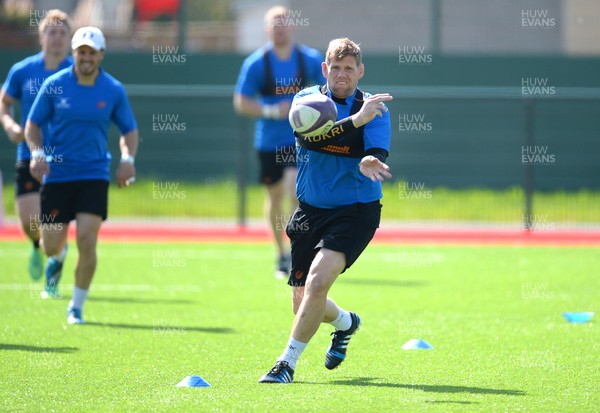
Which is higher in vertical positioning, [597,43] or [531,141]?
[597,43]

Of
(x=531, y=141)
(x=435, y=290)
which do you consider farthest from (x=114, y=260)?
(x=531, y=141)

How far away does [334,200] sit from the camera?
7324 millimetres

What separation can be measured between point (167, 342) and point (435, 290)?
12.5 ft

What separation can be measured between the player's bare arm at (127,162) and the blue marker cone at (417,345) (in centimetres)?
268

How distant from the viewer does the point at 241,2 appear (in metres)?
25.2

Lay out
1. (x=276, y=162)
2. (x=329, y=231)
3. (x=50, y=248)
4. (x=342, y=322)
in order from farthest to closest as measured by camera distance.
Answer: (x=276, y=162) → (x=50, y=248) → (x=342, y=322) → (x=329, y=231)

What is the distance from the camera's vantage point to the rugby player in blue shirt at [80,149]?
31.4 ft

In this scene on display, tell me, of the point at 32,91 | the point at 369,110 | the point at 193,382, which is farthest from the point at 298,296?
the point at 32,91

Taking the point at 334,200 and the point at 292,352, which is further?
the point at 334,200

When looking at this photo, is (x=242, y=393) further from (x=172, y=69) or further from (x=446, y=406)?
(x=172, y=69)

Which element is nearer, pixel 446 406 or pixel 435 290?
pixel 446 406

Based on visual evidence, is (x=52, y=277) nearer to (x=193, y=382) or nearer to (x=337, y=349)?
(x=337, y=349)

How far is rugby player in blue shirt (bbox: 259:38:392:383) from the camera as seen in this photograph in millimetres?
7059

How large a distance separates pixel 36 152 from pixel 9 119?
5.25 feet
